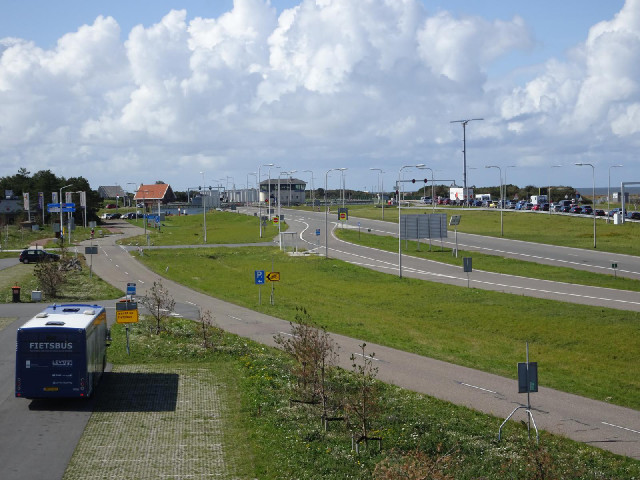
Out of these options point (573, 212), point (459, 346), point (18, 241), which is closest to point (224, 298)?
point (459, 346)

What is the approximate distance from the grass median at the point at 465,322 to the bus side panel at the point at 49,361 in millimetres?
15503

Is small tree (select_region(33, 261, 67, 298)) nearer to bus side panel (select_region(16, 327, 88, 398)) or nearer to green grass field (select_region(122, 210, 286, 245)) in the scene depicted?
bus side panel (select_region(16, 327, 88, 398))

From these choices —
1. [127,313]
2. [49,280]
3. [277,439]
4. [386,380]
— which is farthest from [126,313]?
[49,280]

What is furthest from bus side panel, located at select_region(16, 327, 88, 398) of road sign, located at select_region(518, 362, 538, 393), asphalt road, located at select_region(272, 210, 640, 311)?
asphalt road, located at select_region(272, 210, 640, 311)

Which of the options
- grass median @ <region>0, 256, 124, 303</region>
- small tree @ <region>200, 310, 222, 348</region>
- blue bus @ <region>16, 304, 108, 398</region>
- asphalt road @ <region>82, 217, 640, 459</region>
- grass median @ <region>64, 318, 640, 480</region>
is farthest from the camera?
grass median @ <region>0, 256, 124, 303</region>

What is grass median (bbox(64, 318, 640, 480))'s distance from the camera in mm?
17500

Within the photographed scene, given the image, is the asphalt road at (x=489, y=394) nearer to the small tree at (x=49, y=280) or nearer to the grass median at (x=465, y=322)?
the grass median at (x=465, y=322)

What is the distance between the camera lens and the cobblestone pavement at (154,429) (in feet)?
59.6

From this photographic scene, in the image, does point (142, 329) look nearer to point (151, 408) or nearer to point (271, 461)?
point (151, 408)

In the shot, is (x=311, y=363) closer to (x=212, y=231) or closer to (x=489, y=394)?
(x=489, y=394)

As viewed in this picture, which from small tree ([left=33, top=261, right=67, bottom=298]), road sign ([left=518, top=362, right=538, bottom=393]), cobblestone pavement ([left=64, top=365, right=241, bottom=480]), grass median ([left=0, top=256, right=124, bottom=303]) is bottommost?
→ cobblestone pavement ([left=64, top=365, right=241, bottom=480])

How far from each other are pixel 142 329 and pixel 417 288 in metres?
24.6

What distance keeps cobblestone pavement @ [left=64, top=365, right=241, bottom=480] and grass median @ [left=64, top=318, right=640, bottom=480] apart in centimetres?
3

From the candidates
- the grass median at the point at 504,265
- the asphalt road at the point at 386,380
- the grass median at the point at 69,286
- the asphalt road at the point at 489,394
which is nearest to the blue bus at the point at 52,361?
the asphalt road at the point at 386,380
